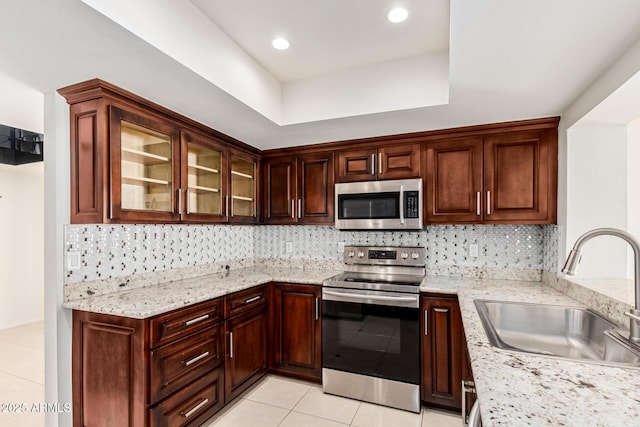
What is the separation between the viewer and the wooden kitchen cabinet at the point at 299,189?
315cm

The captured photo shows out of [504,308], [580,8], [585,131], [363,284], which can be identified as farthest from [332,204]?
[580,8]

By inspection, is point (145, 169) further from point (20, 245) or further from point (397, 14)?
point (20, 245)

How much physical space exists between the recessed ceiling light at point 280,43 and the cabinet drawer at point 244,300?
176cm

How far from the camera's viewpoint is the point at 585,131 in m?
2.23

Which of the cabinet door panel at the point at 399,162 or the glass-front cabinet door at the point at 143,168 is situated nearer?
the glass-front cabinet door at the point at 143,168

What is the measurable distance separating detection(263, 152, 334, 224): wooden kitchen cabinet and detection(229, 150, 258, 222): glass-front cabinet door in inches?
5.1

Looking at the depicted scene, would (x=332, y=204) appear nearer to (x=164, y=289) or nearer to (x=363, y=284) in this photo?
(x=363, y=284)

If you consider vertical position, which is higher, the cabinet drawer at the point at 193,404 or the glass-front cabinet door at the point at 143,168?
the glass-front cabinet door at the point at 143,168

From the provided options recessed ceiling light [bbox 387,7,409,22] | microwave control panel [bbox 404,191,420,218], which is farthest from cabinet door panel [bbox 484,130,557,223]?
recessed ceiling light [bbox 387,7,409,22]

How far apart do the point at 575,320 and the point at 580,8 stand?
1.49 m

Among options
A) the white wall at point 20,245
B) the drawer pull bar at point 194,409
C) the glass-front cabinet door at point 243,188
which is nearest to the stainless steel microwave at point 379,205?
the glass-front cabinet door at point 243,188

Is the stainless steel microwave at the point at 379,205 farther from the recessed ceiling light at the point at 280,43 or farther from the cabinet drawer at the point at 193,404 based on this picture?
the cabinet drawer at the point at 193,404

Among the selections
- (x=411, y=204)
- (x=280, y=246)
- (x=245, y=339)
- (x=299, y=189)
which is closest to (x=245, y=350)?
(x=245, y=339)

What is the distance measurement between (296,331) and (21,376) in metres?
2.52
